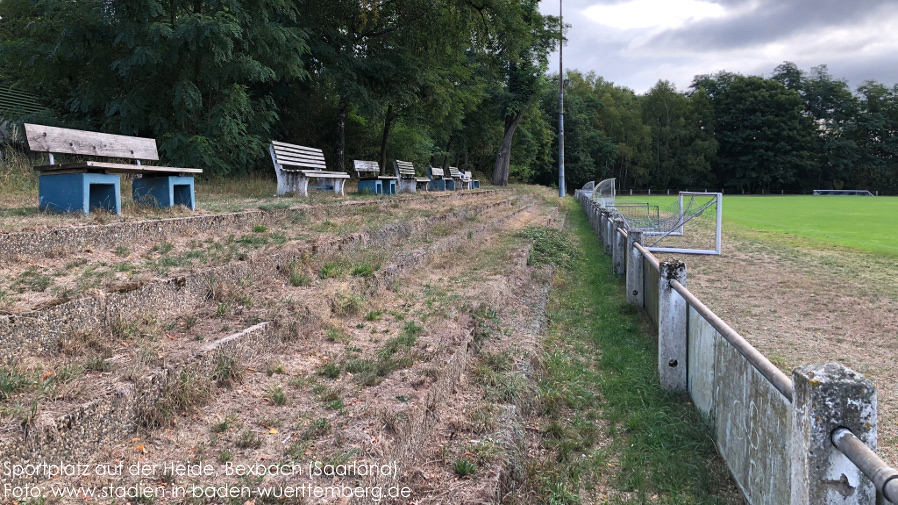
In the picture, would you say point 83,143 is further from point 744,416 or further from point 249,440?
point 744,416

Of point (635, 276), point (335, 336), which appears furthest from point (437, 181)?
point (335, 336)

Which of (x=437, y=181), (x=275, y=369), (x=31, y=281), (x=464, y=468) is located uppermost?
(x=437, y=181)

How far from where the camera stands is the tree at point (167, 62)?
32.4 ft

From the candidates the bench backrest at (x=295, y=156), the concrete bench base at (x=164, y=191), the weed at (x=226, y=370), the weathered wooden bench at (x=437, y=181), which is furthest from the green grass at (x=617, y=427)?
the weathered wooden bench at (x=437, y=181)

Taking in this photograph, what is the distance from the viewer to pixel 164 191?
19.2 feet

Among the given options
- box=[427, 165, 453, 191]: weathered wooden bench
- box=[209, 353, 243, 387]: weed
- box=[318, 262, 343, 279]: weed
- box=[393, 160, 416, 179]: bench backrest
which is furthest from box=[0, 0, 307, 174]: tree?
box=[209, 353, 243, 387]: weed

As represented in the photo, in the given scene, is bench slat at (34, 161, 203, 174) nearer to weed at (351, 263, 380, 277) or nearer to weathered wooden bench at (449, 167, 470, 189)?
weed at (351, 263, 380, 277)

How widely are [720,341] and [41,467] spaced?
10.1 feet

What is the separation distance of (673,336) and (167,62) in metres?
10.4

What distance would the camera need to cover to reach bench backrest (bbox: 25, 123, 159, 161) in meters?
4.94

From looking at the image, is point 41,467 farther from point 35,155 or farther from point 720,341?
point 35,155

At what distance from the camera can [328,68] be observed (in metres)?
15.8

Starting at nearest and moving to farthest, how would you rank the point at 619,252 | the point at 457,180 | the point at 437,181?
1. the point at 619,252
2. the point at 437,181
3. the point at 457,180

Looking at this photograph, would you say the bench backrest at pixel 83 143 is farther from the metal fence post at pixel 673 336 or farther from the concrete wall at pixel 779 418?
the concrete wall at pixel 779 418
